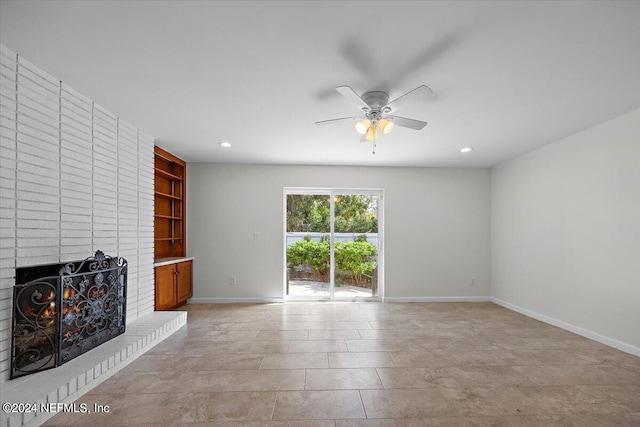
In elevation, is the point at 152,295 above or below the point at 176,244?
below

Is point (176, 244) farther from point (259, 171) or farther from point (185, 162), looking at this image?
point (259, 171)

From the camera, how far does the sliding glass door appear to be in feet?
18.3

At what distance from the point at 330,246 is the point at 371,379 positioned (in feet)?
10.2

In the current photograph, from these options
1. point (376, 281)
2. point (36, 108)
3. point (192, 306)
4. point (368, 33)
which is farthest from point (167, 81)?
point (376, 281)

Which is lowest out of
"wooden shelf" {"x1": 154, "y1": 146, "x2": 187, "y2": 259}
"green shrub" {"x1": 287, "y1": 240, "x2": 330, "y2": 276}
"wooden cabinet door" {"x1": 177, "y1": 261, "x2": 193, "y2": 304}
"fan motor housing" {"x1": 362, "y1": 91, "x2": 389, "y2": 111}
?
"wooden cabinet door" {"x1": 177, "y1": 261, "x2": 193, "y2": 304}

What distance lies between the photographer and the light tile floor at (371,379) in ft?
6.84

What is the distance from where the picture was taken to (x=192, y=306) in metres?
5.10

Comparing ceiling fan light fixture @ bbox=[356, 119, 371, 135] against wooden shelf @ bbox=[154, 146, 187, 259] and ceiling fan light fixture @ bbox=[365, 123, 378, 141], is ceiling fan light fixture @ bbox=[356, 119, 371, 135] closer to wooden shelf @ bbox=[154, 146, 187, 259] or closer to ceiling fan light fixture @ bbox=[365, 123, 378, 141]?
ceiling fan light fixture @ bbox=[365, 123, 378, 141]

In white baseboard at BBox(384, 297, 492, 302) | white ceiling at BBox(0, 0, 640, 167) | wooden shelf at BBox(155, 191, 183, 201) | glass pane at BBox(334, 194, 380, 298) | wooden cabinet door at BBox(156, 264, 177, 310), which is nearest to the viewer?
white ceiling at BBox(0, 0, 640, 167)

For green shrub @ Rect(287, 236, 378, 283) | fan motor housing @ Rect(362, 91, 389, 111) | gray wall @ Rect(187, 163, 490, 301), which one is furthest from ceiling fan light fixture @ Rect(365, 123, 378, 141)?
green shrub @ Rect(287, 236, 378, 283)

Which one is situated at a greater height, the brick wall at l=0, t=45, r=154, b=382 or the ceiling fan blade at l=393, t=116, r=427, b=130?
the ceiling fan blade at l=393, t=116, r=427, b=130

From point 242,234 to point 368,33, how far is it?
4126 millimetres

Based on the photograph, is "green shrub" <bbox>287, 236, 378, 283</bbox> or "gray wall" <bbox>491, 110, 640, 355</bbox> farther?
"green shrub" <bbox>287, 236, 378, 283</bbox>

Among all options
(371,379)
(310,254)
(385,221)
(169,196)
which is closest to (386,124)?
(371,379)
